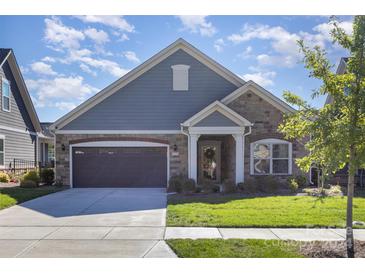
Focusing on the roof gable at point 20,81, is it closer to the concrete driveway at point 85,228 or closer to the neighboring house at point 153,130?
the neighboring house at point 153,130

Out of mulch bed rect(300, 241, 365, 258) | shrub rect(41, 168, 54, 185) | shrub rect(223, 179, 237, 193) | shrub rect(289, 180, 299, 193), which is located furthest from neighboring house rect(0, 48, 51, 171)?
mulch bed rect(300, 241, 365, 258)

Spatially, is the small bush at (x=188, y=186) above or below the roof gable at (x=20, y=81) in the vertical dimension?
below

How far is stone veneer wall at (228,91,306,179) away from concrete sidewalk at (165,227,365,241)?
28.6ft

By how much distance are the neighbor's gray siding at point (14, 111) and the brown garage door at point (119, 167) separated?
5.39m

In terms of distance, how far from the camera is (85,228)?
7695 millimetres

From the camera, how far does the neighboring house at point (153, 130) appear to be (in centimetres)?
1616

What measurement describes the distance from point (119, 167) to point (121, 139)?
1303 millimetres

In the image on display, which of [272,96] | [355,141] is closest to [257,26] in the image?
[355,141]

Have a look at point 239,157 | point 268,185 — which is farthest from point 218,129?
point 268,185

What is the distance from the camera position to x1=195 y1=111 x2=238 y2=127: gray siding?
15.0 meters

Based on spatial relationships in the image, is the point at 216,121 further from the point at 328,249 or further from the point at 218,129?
the point at 328,249

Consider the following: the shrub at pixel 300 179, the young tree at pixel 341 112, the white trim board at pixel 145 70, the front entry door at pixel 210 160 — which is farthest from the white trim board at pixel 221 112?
the young tree at pixel 341 112

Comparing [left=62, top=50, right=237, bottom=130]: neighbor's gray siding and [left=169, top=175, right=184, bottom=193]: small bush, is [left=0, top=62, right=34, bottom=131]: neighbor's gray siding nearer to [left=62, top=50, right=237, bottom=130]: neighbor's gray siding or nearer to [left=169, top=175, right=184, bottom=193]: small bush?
[left=62, top=50, right=237, bottom=130]: neighbor's gray siding

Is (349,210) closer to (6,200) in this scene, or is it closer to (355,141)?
(355,141)
